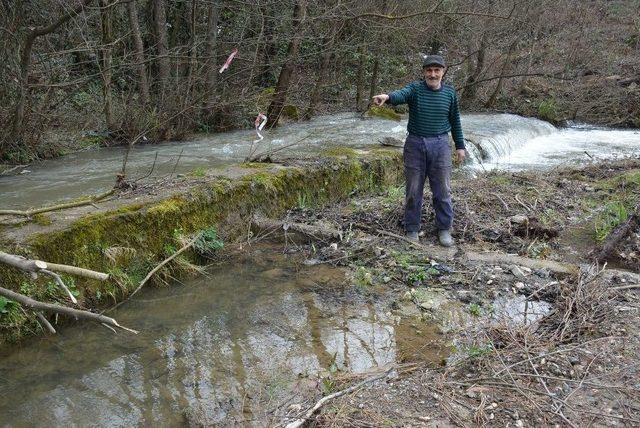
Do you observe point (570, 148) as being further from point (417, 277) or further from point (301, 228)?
point (417, 277)

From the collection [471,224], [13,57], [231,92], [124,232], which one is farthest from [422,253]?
[231,92]

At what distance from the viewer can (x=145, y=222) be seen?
17.6ft

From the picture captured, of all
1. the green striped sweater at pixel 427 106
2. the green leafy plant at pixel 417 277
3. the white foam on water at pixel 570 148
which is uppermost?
the green striped sweater at pixel 427 106

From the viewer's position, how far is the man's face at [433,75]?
5.78 meters

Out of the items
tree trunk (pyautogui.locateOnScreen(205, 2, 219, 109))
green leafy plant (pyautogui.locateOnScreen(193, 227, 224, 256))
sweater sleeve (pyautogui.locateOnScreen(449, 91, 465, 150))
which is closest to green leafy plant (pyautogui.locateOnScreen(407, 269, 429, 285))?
sweater sleeve (pyautogui.locateOnScreen(449, 91, 465, 150))

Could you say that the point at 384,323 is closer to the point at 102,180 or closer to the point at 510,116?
the point at 102,180

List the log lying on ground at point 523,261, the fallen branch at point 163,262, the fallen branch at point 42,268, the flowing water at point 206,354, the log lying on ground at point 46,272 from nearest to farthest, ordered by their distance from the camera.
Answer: the log lying on ground at point 46,272 → the fallen branch at point 42,268 → the flowing water at point 206,354 → the fallen branch at point 163,262 → the log lying on ground at point 523,261

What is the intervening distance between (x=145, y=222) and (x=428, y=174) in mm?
3005

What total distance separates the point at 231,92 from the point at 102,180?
6.20 meters

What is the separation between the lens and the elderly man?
5.84 m

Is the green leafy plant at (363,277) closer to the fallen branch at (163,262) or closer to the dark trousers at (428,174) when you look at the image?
the dark trousers at (428,174)

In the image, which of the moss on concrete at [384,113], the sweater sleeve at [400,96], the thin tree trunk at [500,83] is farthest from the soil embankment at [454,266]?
the thin tree trunk at [500,83]

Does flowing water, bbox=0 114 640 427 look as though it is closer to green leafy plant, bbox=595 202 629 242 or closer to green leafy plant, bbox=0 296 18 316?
green leafy plant, bbox=0 296 18 316

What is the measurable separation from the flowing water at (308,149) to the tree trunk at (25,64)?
669 mm
